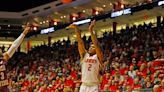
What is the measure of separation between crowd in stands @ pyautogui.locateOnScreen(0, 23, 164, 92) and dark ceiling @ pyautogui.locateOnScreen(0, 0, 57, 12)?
4.99m

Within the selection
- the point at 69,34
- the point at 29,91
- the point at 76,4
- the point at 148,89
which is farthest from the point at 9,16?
the point at 148,89

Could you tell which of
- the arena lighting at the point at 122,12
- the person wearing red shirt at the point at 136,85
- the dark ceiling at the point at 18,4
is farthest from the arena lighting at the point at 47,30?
the person wearing red shirt at the point at 136,85

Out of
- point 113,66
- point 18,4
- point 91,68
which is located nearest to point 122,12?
point 113,66

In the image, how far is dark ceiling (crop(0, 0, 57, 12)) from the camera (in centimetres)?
3234

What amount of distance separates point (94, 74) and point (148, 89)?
12.2ft

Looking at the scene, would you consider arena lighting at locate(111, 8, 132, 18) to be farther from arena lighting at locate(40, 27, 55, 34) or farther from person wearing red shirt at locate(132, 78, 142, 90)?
person wearing red shirt at locate(132, 78, 142, 90)

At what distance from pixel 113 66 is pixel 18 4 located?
61.4 ft

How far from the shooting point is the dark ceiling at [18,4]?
32344mm

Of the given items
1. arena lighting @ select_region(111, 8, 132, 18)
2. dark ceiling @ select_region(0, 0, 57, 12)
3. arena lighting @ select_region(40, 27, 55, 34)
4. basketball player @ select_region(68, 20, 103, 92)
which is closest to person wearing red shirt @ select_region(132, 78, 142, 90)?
basketball player @ select_region(68, 20, 103, 92)

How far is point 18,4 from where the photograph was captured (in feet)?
110

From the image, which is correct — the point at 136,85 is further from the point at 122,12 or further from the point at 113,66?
the point at 122,12

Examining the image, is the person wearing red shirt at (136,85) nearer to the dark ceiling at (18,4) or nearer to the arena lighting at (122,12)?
the arena lighting at (122,12)

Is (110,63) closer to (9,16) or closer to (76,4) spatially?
(76,4)

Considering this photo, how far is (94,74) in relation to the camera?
8891 mm
